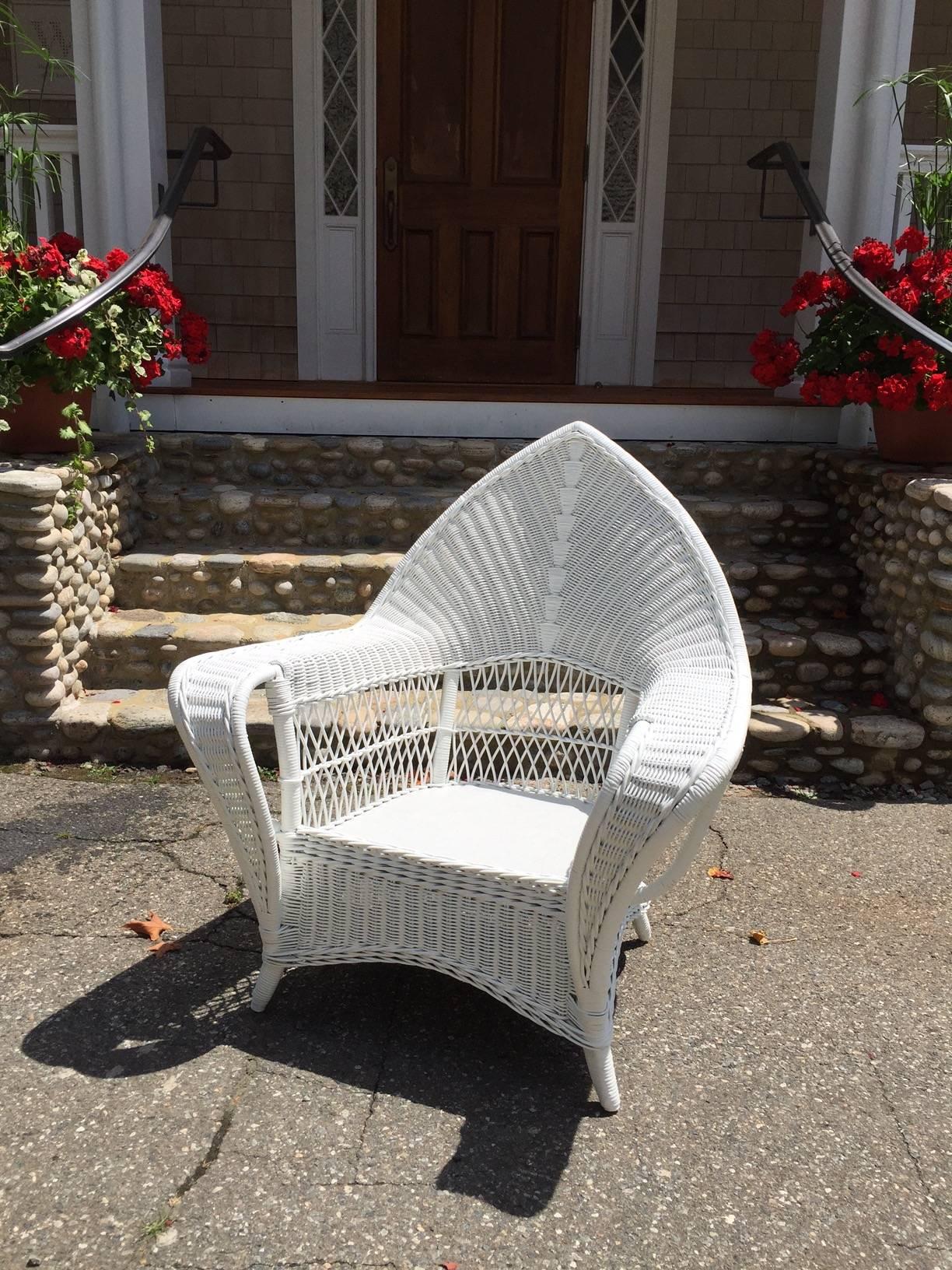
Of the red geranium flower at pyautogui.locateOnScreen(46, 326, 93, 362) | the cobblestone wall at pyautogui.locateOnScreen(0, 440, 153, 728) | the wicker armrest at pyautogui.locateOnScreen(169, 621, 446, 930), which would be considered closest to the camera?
the wicker armrest at pyautogui.locateOnScreen(169, 621, 446, 930)

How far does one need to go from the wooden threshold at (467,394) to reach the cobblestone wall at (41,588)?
117cm

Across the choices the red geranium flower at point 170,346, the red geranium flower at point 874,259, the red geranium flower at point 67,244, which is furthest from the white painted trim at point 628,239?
the red geranium flower at point 67,244

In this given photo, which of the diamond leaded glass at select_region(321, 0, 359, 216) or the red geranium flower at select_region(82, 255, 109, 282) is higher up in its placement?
the diamond leaded glass at select_region(321, 0, 359, 216)

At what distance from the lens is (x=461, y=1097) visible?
1.76 meters

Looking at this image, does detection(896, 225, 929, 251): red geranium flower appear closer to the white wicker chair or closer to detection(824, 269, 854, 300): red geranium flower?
detection(824, 269, 854, 300): red geranium flower

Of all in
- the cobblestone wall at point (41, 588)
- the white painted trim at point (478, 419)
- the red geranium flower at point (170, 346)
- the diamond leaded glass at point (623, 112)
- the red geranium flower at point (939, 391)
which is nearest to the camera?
the cobblestone wall at point (41, 588)

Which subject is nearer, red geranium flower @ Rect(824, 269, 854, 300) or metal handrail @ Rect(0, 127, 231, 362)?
metal handrail @ Rect(0, 127, 231, 362)

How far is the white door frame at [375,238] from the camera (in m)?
5.18

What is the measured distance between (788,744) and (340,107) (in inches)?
152

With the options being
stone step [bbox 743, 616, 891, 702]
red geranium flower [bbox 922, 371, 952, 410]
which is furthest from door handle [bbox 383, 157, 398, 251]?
stone step [bbox 743, 616, 891, 702]

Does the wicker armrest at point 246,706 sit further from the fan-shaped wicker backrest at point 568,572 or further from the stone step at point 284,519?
the stone step at point 284,519

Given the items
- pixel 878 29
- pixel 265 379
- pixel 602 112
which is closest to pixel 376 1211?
pixel 878 29

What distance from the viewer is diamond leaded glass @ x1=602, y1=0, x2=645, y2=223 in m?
5.21

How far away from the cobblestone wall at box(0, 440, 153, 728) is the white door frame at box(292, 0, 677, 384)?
2395mm
